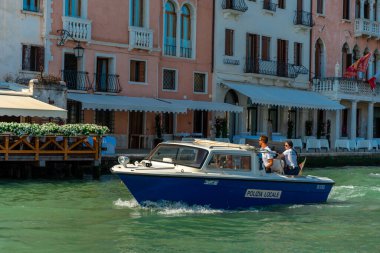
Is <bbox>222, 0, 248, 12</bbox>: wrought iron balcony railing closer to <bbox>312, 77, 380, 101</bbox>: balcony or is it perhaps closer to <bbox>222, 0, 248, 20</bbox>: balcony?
<bbox>222, 0, 248, 20</bbox>: balcony

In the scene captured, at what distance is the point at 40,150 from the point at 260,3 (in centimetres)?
1890

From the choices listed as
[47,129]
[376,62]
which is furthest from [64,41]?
[376,62]

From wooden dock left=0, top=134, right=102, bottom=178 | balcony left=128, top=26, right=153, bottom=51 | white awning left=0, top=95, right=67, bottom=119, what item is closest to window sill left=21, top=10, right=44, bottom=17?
balcony left=128, top=26, right=153, bottom=51

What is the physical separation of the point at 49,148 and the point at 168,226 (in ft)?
32.3

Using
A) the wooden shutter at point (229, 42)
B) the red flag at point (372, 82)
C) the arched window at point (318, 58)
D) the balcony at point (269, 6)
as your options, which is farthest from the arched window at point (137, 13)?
the red flag at point (372, 82)

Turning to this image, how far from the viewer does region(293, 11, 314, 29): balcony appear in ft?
132

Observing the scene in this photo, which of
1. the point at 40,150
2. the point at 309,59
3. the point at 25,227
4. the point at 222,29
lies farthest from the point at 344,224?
the point at 309,59

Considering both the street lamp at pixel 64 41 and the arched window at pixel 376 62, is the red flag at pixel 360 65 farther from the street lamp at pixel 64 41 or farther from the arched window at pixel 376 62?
the street lamp at pixel 64 41

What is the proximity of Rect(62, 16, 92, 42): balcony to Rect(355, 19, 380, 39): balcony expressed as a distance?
19.9 meters

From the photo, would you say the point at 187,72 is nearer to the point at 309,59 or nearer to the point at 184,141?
the point at 309,59

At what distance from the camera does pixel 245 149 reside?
16.8 metres

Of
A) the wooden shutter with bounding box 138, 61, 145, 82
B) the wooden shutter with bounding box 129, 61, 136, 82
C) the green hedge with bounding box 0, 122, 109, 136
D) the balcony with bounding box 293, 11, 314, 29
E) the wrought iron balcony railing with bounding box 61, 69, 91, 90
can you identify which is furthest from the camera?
the balcony with bounding box 293, 11, 314, 29

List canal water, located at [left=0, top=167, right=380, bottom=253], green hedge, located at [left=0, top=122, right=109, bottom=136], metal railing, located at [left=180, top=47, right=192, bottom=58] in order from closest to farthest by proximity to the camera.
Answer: canal water, located at [left=0, top=167, right=380, bottom=253] → green hedge, located at [left=0, top=122, right=109, bottom=136] → metal railing, located at [left=180, top=47, right=192, bottom=58]

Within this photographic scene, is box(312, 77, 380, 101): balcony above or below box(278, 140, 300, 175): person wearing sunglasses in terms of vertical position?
above
